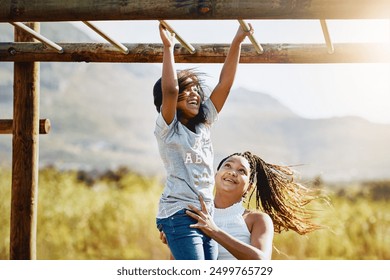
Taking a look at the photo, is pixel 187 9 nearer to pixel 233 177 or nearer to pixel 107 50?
pixel 233 177

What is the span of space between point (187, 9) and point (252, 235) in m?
1.87

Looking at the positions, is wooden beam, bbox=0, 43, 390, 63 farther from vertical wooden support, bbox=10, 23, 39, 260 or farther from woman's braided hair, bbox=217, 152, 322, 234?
woman's braided hair, bbox=217, 152, 322, 234

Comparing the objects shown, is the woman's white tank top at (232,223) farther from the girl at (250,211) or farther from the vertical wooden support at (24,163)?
the vertical wooden support at (24,163)

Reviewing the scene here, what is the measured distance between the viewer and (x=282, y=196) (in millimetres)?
5547

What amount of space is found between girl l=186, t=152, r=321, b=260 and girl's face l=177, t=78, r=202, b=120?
48cm

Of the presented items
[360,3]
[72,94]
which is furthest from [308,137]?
[360,3]

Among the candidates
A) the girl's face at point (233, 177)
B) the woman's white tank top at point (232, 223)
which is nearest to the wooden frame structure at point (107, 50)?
the girl's face at point (233, 177)

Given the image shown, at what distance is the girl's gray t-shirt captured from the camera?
13.9ft

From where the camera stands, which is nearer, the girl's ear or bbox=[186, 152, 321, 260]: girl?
bbox=[186, 152, 321, 260]: girl

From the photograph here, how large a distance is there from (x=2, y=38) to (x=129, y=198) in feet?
19.4

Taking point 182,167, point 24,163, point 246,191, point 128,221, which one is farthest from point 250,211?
point 128,221

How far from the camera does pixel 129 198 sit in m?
11.1

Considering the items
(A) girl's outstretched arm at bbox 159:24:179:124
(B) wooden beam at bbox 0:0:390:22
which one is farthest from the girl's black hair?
(B) wooden beam at bbox 0:0:390:22

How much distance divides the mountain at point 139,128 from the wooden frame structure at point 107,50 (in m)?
5.83
